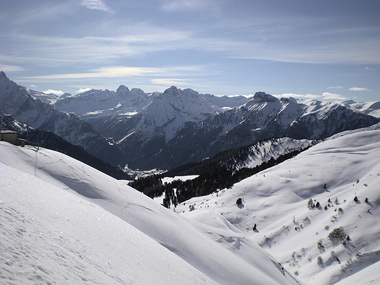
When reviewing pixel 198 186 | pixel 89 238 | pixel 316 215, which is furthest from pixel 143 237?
pixel 198 186

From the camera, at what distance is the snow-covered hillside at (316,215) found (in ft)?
111

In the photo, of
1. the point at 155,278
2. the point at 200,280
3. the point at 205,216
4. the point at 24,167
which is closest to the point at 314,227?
the point at 205,216

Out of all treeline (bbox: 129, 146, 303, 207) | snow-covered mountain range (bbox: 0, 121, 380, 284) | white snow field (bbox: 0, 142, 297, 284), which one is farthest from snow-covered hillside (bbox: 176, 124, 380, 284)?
treeline (bbox: 129, 146, 303, 207)

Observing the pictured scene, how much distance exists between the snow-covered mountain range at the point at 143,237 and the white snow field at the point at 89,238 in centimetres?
5

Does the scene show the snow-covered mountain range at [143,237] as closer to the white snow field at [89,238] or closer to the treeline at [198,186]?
the white snow field at [89,238]

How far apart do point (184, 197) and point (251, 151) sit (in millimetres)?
109702

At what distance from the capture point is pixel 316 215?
49031mm

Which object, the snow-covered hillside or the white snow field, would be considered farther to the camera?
the snow-covered hillside

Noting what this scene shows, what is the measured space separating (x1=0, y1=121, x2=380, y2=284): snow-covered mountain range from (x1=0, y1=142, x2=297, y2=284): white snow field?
0.18ft

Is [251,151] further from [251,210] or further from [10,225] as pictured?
[10,225]

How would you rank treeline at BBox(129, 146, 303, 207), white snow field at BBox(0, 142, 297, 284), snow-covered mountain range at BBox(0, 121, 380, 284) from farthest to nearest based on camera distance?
1. treeline at BBox(129, 146, 303, 207)
2. snow-covered mountain range at BBox(0, 121, 380, 284)
3. white snow field at BBox(0, 142, 297, 284)

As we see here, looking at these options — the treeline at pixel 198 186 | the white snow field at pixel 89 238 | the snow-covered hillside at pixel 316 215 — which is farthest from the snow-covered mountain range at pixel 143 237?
the treeline at pixel 198 186

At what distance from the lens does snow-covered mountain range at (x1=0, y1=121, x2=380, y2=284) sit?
28.3 ft

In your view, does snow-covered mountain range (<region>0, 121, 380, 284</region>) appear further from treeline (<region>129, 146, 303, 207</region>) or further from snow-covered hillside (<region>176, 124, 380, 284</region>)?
treeline (<region>129, 146, 303, 207</region>)
